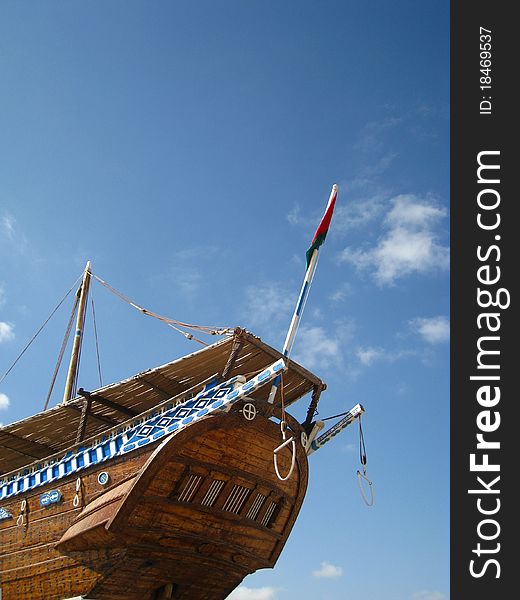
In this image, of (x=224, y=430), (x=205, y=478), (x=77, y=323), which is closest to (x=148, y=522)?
(x=205, y=478)

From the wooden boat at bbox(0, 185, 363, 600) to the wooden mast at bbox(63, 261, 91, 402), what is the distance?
4.22 m

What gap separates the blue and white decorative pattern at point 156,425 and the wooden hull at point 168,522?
6.2 inches

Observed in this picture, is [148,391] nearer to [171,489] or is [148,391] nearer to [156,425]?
[156,425]

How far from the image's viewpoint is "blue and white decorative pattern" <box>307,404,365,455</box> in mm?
11391

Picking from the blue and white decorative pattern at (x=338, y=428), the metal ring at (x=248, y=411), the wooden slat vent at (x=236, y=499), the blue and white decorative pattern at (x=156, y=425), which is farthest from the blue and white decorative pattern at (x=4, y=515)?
the blue and white decorative pattern at (x=338, y=428)

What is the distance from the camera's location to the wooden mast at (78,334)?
643 inches

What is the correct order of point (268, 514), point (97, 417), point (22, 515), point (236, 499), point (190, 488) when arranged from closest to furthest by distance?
1. point (190, 488)
2. point (236, 499)
3. point (268, 514)
4. point (22, 515)
5. point (97, 417)

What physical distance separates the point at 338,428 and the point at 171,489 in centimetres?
360

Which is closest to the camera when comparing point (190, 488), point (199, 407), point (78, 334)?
point (190, 488)

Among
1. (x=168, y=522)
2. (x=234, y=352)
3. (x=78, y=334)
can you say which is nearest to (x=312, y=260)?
(x=234, y=352)

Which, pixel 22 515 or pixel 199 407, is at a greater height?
pixel 199 407

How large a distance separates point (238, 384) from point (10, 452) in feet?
22.9

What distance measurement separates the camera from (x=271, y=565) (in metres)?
11.4

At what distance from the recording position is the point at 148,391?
11562 mm
